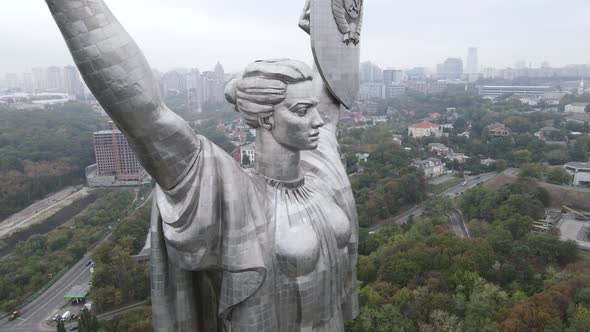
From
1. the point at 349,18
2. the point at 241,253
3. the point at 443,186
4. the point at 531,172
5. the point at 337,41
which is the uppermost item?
the point at 349,18

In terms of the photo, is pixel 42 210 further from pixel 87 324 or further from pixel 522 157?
pixel 522 157

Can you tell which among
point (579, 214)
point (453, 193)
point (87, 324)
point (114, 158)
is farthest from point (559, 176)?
point (114, 158)

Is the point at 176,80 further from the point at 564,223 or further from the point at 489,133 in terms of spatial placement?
→ the point at 564,223

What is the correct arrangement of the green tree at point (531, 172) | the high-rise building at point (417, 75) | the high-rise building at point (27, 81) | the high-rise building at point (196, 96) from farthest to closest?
the high-rise building at point (417, 75) → the high-rise building at point (27, 81) → the high-rise building at point (196, 96) → the green tree at point (531, 172)

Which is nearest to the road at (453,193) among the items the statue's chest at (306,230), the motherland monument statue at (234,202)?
the statue's chest at (306,230)

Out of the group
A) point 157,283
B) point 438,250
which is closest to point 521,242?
point 438,250

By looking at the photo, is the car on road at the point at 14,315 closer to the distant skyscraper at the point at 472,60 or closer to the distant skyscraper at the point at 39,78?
the distant skyscraper at the point at 39,78

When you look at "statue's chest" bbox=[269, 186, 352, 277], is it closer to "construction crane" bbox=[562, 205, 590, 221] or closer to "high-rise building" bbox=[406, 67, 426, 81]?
"construction crane" bbox=[562, 205, 590, 221]
